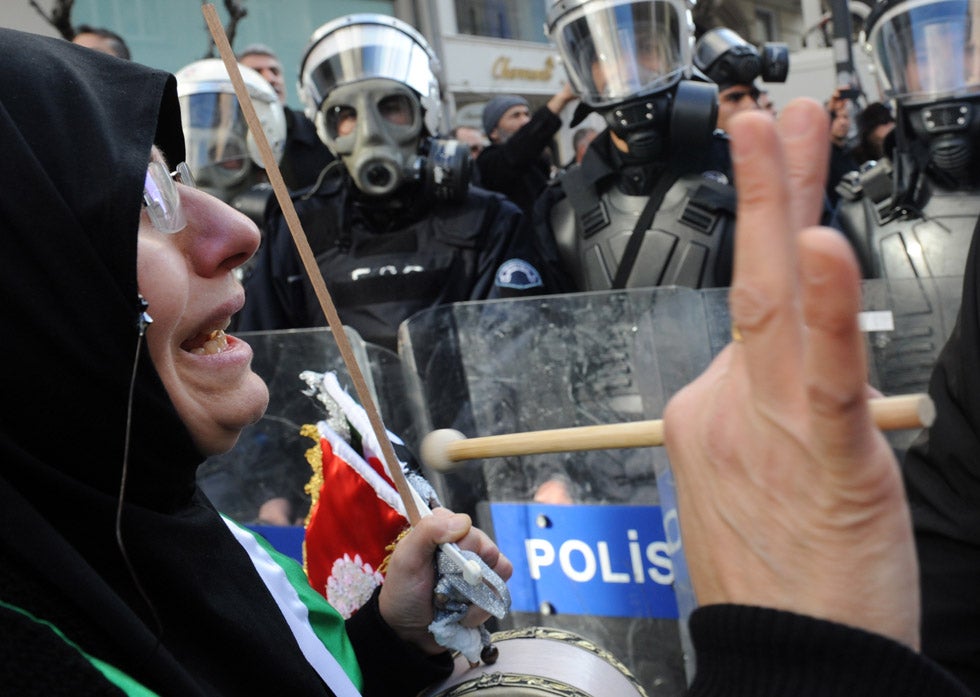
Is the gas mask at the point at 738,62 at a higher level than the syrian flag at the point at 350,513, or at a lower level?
higher

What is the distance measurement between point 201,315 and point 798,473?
0.75 m

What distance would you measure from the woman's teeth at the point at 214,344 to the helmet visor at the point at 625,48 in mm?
2389

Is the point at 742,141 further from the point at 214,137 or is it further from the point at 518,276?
the point at 214,137

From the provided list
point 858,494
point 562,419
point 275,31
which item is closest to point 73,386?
point 858,494

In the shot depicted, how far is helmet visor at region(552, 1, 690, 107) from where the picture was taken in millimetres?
3443

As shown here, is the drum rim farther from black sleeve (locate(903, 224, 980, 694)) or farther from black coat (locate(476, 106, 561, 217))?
black coat (locate(476, 106, 561, 217))

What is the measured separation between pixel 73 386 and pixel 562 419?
1437mm

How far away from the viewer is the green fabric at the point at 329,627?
1.44m

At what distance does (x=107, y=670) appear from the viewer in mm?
964

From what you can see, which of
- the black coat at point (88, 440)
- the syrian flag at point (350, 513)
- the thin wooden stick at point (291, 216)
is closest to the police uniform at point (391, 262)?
the syrian flag at point (350, 513)

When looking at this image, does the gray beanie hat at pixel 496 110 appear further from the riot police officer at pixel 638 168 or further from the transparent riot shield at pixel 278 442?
the transparent riot shield at pixel 278 442

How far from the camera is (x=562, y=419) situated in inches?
92.9

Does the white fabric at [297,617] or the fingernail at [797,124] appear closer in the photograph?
the fingernail at [797,124]

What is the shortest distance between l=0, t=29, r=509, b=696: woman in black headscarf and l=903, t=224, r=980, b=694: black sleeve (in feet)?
2.79
